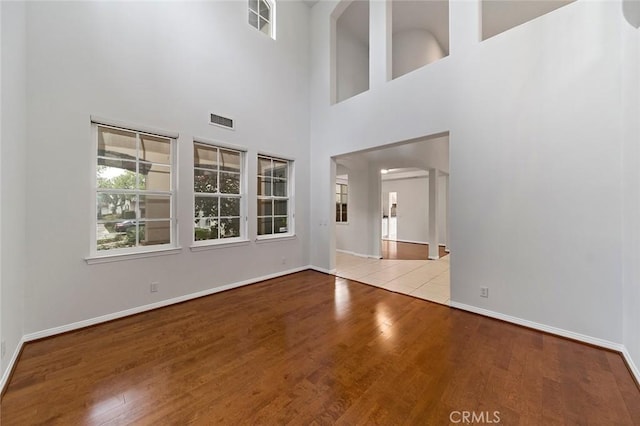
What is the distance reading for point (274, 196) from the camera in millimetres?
4805

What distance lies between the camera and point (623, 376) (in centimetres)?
192

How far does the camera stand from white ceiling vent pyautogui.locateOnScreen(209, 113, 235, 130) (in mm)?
3785

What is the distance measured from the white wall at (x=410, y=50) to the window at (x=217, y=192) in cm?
→ 498

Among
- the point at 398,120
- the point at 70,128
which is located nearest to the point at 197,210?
the point at 70,128

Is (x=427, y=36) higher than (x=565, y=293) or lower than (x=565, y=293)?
higher

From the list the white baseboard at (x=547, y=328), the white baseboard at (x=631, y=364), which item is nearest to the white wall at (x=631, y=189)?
the white baseboard at (x=631, y=364)

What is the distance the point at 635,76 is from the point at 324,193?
4.03 m

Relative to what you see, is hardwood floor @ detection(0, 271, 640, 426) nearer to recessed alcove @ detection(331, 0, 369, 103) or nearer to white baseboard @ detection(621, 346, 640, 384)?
white baseboard @ detection(621, 346, 640, 384)

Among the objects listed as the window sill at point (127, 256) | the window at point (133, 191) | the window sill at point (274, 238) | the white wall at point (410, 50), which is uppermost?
the white wall at point (410, 50)

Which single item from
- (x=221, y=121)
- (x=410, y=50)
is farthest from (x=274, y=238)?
(x=410, y=50)

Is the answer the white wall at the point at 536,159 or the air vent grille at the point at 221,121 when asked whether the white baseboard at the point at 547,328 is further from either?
the air vent grille at the point at 221,121

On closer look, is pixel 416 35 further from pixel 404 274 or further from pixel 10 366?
pixel 10 366

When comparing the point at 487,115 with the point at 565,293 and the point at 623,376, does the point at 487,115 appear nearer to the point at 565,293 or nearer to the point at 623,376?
the point at 565,293

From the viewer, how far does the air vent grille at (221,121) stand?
3785 mm
